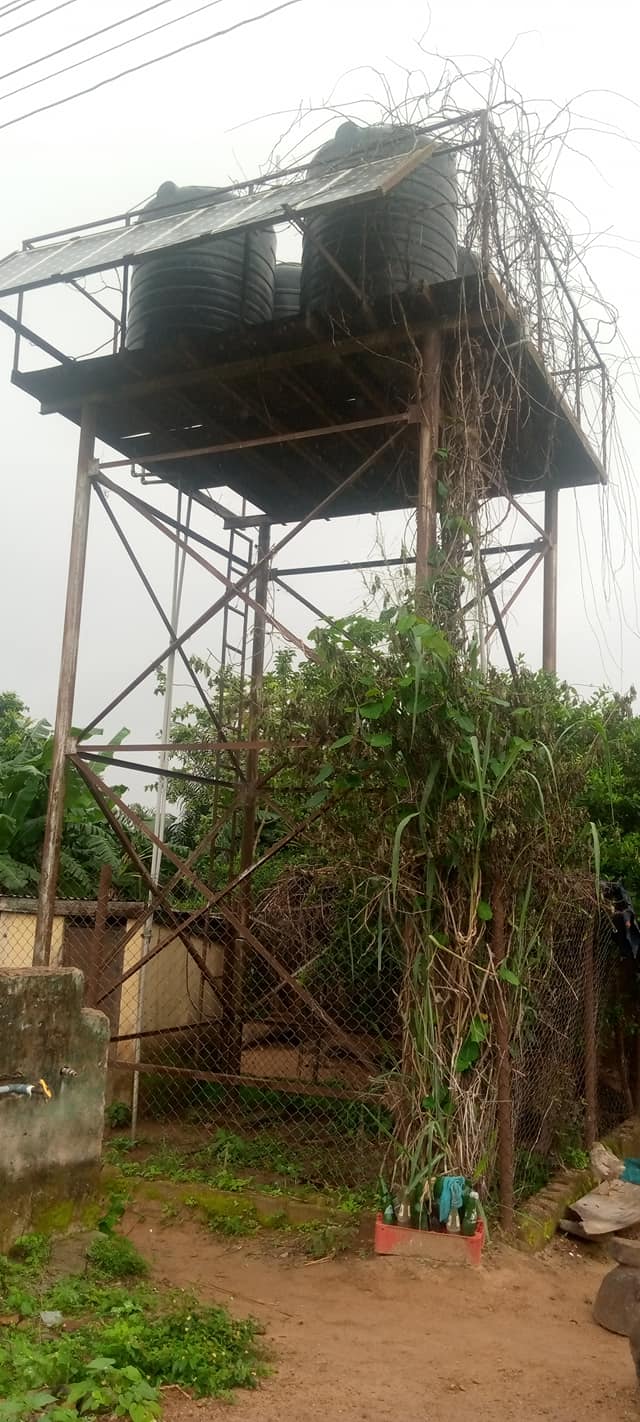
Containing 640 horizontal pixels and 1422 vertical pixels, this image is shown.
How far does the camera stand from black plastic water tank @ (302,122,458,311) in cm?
692

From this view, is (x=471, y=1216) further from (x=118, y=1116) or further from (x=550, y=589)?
(x=550, y=589)

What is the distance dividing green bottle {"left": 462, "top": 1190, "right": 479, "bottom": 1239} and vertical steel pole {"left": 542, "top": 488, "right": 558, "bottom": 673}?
4.21 metres

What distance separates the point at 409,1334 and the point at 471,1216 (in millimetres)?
785

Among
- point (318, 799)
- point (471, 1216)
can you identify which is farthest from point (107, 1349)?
point (318, 799)

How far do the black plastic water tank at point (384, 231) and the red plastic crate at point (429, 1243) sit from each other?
5.32 meters

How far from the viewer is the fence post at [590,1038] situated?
6820 millimetres

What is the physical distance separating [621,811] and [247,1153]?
404cm

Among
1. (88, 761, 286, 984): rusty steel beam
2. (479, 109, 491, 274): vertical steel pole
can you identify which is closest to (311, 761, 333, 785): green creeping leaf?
(88, 761, 286, 984): rusty steel beam

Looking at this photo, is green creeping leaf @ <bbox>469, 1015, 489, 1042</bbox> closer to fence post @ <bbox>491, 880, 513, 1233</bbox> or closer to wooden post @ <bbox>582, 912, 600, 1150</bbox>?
fence post @ <bbox>491, 880, 513, 1233</bbox>

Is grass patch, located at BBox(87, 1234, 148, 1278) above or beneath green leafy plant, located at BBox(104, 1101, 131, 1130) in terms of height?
beneath

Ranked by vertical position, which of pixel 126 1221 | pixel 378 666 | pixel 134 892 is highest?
pixel 378 666

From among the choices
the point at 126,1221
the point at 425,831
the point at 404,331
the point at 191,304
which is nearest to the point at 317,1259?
the point at 126,1221

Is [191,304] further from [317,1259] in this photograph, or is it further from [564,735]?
[317,1259]

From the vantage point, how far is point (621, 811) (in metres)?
8.87
